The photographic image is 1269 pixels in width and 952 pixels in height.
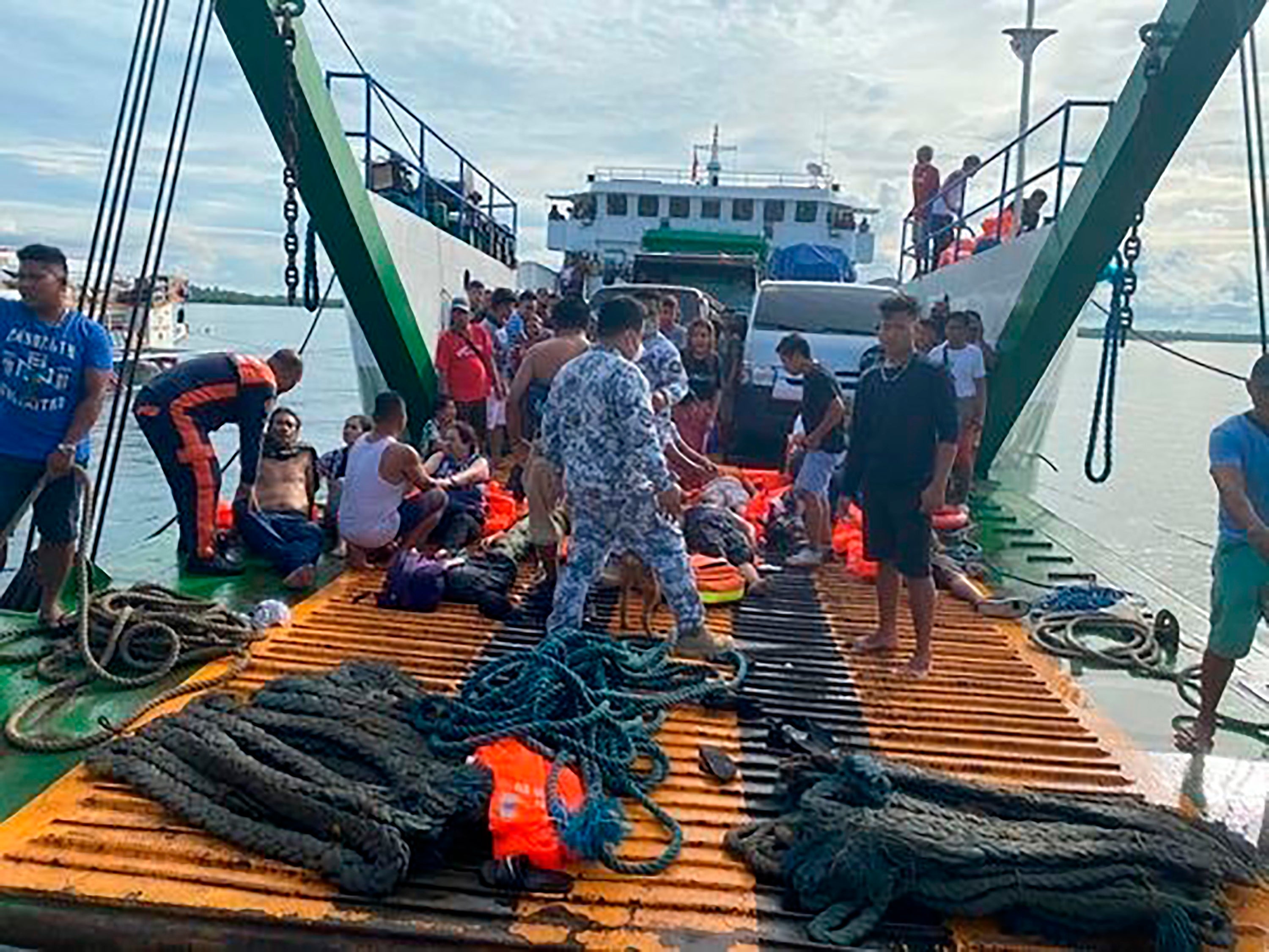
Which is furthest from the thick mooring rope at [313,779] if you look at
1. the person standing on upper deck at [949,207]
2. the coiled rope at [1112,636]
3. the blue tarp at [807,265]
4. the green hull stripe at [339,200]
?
the blue tarp at [807,265]

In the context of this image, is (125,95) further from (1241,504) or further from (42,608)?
(1241,504)

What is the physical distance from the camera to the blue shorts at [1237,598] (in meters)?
4.09

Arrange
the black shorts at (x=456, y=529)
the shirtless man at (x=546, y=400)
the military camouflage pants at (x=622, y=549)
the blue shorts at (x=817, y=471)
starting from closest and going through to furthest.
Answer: the military camouflage pants at (x=622, y=549), the shirtless man at (x=546, y=400), the black shorts at (x=456, y=529), the blue shorts at (x=817, y=471)

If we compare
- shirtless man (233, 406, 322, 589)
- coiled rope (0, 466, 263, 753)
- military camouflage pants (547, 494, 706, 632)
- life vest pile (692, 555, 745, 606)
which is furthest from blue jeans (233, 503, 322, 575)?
life vest pile (692, 555, 745, 606)

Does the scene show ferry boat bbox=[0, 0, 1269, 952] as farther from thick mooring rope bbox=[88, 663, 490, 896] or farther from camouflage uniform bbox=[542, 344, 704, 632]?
camouflage uniform bbox=[542, 344, 704, 632]

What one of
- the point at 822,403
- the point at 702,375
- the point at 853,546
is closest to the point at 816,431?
the point at 822,403

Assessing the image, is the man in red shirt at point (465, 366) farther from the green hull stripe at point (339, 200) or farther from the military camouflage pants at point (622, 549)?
the military camouflage pants at point (622, 549)

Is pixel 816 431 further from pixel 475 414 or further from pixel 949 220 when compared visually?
pixel 949 220

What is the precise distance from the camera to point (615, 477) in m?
4.74

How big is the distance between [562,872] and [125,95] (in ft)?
14.7

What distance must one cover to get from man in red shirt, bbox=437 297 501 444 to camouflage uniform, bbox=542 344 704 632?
16.5 ft

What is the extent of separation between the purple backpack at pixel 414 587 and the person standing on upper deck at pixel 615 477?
97 centimetres

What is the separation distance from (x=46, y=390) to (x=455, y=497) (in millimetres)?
2725

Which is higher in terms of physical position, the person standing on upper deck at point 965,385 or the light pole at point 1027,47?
the light pole at point 1027,47
